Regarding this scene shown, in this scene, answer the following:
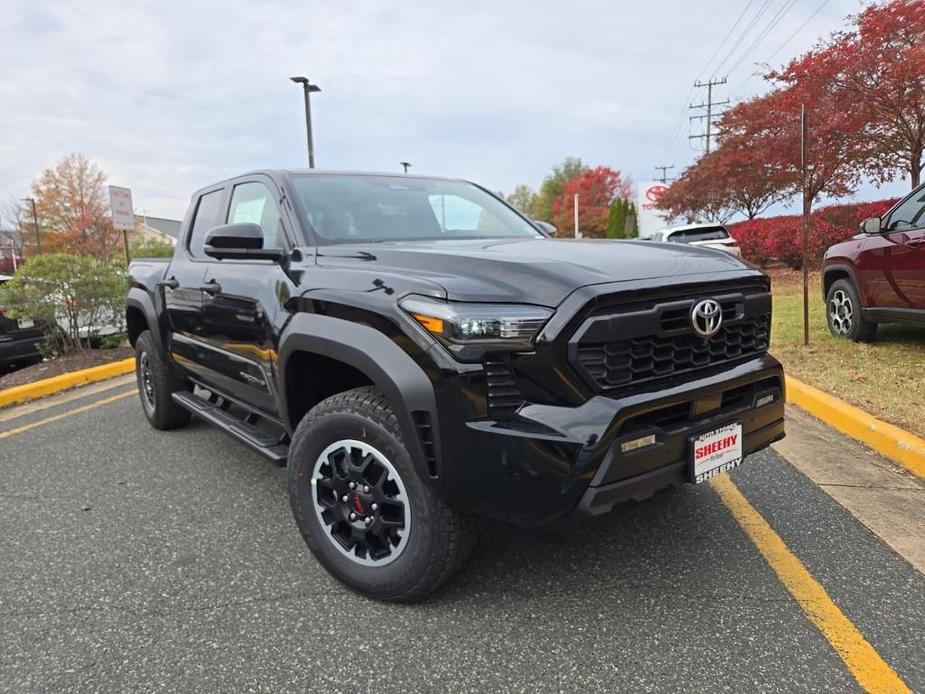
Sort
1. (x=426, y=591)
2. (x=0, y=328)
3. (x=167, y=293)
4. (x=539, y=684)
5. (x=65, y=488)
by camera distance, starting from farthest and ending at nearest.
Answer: (x=0, y=328) → (x=167, y=293) → (x=65, y=488) → (x=426, y=591) → (x=539, y=684)

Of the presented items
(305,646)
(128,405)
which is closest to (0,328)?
(128,405)

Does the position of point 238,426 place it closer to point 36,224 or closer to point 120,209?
point 120,209

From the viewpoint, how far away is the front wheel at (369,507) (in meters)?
2.25

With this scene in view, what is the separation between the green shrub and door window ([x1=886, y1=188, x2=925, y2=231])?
868 centimetres

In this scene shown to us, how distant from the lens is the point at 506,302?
209cm

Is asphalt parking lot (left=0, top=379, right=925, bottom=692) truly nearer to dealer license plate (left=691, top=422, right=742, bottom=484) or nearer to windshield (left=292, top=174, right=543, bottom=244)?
dealer license plate (left=691, top=422, right=742, bottom=484)

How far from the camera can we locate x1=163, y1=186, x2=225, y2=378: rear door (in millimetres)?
3828

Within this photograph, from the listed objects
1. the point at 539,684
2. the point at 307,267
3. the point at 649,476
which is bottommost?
the point at 539,684

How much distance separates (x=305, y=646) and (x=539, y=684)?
32.6 inches

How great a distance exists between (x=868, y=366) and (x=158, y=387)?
19.5 feet

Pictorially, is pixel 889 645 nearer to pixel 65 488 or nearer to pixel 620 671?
pixel 620 671

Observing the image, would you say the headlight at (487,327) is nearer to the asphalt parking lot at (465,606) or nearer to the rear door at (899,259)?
the asphalt parking lot at (465,606)

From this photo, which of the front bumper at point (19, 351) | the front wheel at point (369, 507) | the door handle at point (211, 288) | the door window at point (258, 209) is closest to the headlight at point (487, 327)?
the front wheel at point (369, 507)

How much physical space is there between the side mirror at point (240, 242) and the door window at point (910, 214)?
541cm
